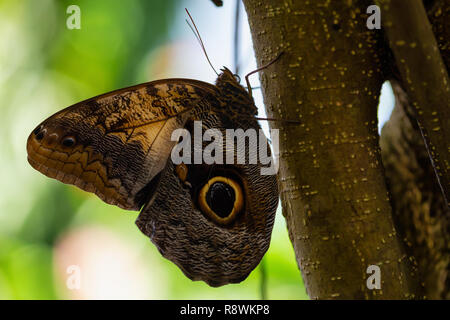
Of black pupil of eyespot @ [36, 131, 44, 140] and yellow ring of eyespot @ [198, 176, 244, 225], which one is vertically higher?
black pupil of eyespot @ [36, 131, 44, 140]

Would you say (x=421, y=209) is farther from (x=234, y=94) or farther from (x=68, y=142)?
(x=68, y=142)

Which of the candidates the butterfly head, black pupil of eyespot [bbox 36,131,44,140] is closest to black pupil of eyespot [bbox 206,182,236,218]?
the butterfly head

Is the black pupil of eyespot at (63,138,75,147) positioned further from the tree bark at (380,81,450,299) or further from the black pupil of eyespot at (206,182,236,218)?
the tree bark at (380,81,450,299)

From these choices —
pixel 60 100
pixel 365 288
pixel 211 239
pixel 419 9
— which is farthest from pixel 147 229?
pixel 60 100

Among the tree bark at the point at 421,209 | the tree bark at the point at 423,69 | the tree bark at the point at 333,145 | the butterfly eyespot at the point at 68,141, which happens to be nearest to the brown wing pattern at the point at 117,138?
the butterfly eyespot at the point at 68,141

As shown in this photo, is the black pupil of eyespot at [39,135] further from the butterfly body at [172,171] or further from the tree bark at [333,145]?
the tree bark at [333,145]
